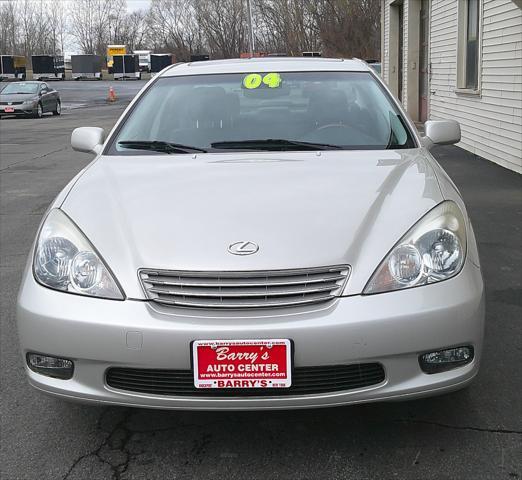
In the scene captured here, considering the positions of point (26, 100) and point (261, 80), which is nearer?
point (261, 80)

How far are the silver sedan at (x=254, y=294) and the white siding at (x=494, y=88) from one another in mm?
7644

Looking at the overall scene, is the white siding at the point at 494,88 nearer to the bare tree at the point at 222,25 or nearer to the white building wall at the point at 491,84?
the white building wall at the point at 491,84

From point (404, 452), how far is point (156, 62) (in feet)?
263

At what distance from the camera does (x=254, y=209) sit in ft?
9.30

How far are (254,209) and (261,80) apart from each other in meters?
1.56

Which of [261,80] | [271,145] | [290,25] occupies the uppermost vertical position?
[290,25]

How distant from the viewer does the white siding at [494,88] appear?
9.98 meters

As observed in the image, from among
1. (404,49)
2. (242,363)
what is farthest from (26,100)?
(242,363)

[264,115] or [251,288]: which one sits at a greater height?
[264,115]

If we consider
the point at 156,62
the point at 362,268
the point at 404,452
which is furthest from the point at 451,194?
the point at 156,62

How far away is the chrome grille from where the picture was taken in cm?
250

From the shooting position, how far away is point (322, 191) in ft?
9.88

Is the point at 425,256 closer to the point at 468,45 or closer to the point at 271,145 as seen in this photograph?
the point at 271,145

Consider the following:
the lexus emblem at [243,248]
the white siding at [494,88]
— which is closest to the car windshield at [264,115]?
the lexus emblem at [243,248]
